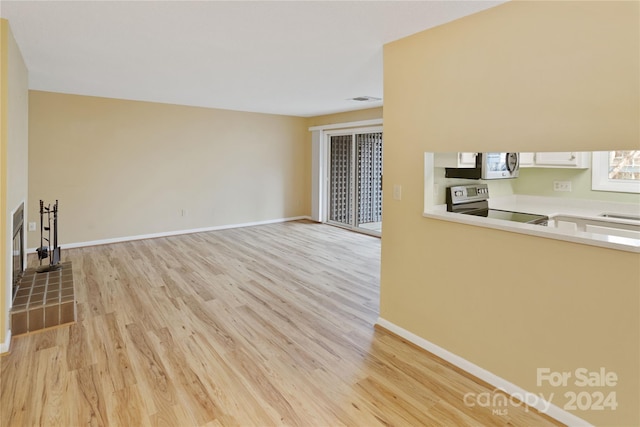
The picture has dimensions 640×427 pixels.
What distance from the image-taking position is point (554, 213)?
3.33 metres

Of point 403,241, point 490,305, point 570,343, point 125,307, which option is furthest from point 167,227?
point 570,343

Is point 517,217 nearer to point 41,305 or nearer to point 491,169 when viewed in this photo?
point 491,169

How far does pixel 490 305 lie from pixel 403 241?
778 millimetres

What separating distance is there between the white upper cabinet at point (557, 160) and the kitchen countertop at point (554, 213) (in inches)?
14.6

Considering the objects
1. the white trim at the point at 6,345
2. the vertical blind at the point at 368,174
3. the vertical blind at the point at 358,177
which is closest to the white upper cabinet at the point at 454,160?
the white trim at the point at 6,345

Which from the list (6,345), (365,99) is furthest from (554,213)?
(6,345)

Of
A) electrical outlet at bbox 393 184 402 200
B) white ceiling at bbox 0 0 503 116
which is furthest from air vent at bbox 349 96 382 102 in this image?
electrical outlet at bbox 393 184 402 200

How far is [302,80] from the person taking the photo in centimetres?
415

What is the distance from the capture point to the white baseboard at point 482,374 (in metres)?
1.83

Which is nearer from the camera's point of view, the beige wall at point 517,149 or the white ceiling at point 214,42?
the beige wall at point 517,149

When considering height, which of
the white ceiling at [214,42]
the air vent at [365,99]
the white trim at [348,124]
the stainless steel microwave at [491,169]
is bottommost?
the stainless steel microwave at [491,169]

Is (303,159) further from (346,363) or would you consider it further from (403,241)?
(346,363)

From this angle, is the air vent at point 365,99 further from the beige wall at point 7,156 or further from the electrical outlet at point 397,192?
the beige wall at point 7,156

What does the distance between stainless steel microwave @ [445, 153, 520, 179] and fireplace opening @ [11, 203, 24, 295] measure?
3.71m
